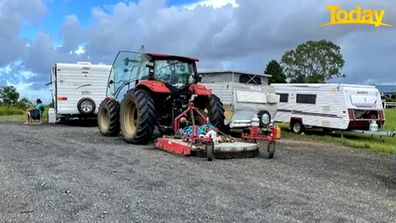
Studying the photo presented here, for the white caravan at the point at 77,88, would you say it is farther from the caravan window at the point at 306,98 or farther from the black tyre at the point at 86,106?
the caravan window at the point at 306,98

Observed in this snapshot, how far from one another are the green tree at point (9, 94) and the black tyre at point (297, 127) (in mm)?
29736

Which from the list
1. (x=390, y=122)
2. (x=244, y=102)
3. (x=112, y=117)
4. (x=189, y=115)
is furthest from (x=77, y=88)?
(x=390, y=122)

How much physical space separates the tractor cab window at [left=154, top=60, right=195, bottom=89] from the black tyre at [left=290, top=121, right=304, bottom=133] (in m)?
8.82

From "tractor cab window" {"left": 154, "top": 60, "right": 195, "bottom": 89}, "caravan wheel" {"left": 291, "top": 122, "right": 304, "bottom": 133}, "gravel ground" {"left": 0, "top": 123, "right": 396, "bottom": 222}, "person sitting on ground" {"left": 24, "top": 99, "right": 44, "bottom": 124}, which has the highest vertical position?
"tractor cab window" {"left": 154, "top": 60, "right": 195, "bottom": 89}

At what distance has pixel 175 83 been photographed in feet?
43.3

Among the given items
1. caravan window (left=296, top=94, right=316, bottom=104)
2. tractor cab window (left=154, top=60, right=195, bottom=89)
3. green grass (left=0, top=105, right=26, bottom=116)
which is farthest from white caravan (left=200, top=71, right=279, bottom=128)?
green grass (left=0, top=105, right=26, bottom=116)

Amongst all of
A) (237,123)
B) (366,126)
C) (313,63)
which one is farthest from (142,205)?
(313,63)

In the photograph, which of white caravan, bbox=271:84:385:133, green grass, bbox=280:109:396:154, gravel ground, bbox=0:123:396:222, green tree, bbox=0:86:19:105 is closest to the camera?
gravel ground, bbox=0:123:396:222

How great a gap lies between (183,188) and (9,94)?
41.3 m

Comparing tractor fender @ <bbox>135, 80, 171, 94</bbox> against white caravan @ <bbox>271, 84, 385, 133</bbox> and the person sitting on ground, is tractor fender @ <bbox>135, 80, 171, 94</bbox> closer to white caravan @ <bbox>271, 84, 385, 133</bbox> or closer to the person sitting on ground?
white caravan @ <bbox>271, 84, 385, 133</bbox>

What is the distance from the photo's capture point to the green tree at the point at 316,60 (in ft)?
217

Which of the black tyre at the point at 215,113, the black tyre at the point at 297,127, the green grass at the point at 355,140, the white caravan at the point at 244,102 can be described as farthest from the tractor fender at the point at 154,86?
the black tyre at the point at 297,127

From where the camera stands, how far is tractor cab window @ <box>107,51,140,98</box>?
13.9 m

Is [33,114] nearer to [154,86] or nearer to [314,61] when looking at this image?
[154,86]
